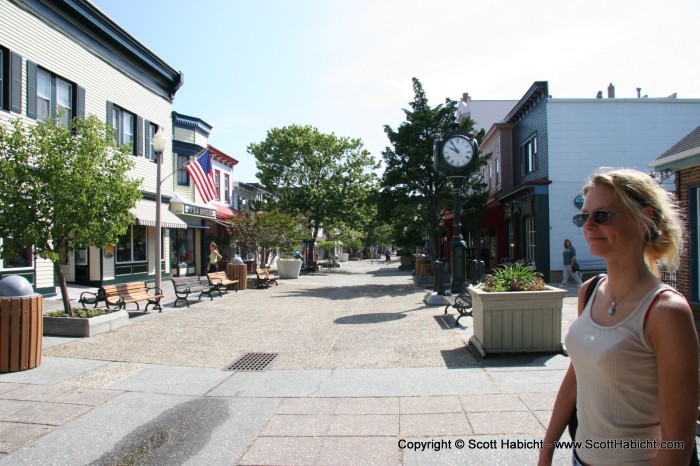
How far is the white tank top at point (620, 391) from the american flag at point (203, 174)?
15.9 m

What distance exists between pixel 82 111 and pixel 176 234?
946cm

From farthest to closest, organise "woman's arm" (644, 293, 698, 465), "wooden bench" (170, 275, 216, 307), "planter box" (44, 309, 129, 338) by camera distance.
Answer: "wooden bench" (170, 275, 216, 307) → "planter box" (44, 309, 129, 338) → "woman's arm" (644, 293, 698, 465)

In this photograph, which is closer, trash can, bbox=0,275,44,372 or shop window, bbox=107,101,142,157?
trash can, bbox=0,275,44,372

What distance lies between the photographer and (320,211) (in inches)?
1361

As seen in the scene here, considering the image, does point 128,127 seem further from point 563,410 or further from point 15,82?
point 563,410

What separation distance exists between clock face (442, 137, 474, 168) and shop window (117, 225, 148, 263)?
12.5 m

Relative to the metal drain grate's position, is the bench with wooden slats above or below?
above

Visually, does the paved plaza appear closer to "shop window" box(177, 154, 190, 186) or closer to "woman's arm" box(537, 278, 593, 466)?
"woman's arm" box(537, 278, 593, 466)

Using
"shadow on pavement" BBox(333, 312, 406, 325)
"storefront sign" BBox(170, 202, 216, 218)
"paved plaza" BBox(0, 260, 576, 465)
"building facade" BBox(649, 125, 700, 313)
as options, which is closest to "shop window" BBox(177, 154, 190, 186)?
"storefront sign" BBox(170, 202, 216, 218)

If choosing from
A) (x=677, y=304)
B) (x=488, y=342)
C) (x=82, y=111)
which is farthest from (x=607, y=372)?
(x=82, y=111)

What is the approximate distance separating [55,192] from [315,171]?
27158 millimetres

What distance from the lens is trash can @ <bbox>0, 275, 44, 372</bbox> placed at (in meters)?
6.45

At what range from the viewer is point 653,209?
1.93 m

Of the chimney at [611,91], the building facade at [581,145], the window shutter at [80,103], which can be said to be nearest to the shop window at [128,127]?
the window shutter at [80,103]
